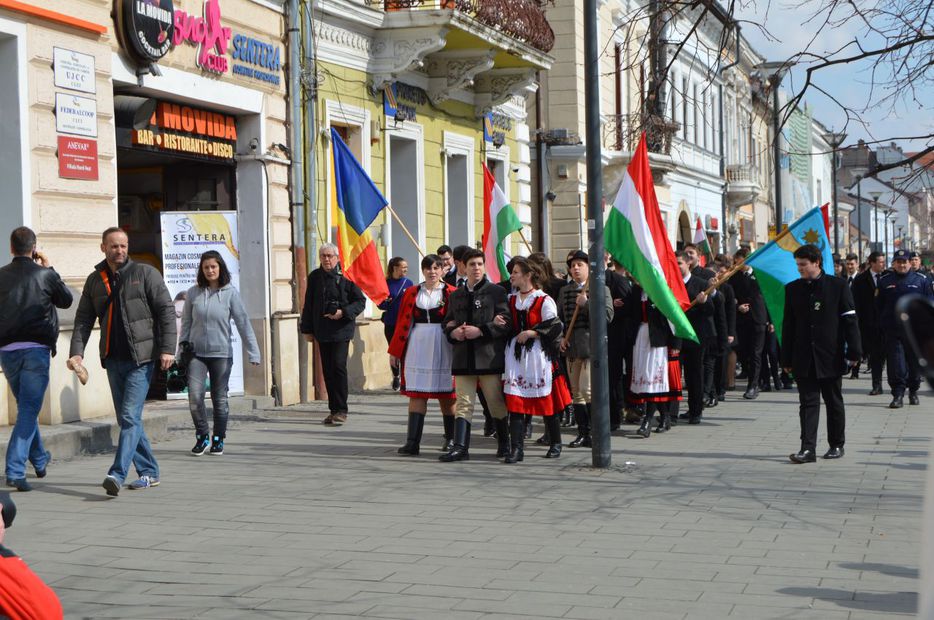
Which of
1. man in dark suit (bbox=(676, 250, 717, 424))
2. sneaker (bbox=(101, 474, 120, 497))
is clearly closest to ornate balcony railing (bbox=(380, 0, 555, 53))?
man in dark suit (bbox=(676, 250, 717, 424))

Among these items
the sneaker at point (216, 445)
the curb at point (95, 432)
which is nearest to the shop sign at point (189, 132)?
the curb at point (95, 432)

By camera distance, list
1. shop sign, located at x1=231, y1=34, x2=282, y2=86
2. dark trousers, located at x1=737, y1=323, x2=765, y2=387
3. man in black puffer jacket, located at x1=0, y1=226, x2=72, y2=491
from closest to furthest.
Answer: man in black puffer jacket, located at x1=0, y1=226, x2=72, y2=491 → shop sign, located at x1=231, y1=34, x2=282, y2=86 → dark trousers, located at x1=737, y1=323, x2=765, y2=387

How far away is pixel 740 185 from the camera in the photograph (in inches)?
1879

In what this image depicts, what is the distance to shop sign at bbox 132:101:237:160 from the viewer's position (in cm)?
1423

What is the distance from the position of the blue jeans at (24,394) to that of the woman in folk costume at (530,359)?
3833 millimetres

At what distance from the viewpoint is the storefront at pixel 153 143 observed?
12.1 metres

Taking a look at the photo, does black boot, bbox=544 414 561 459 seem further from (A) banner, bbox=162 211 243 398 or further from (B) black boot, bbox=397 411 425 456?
(A) banner, bbox=162 211 243 398

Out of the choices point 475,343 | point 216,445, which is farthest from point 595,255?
point 216,445

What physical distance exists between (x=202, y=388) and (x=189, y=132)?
178 inches

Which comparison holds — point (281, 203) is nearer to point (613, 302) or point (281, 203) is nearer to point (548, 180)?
point (613, 302)

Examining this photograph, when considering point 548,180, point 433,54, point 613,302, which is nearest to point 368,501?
point 613,302

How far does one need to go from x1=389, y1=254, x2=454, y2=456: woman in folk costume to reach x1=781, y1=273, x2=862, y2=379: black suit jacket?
121 inches

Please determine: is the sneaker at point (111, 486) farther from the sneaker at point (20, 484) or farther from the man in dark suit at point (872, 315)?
the man in dark suit at point (872, 315)

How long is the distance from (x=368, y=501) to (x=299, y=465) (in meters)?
1.99
